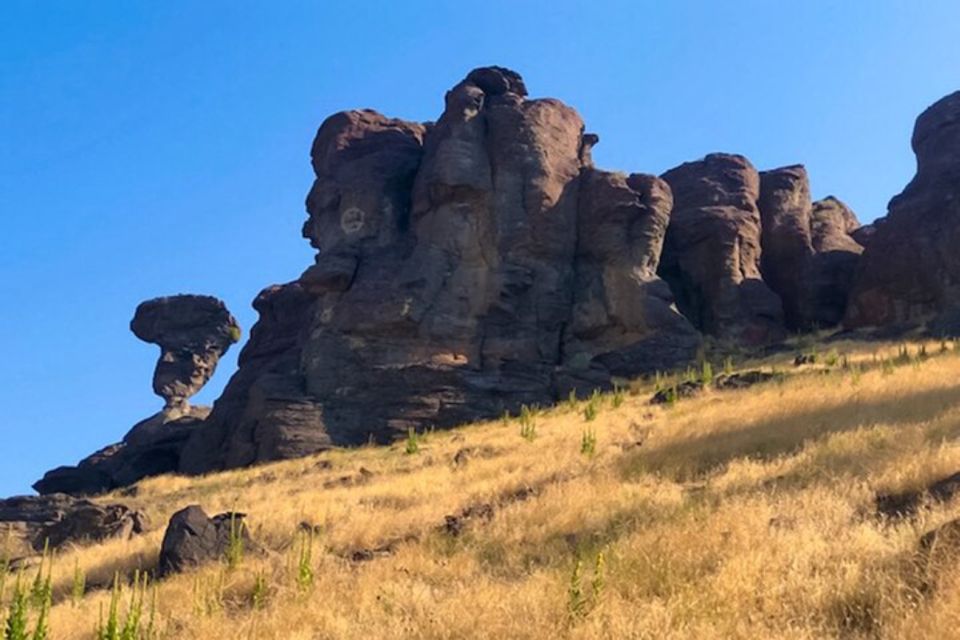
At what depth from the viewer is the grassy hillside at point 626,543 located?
20.2 feet

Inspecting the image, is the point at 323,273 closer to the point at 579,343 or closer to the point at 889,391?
the point at 579,343

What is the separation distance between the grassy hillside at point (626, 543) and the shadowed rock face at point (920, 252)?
22383mm

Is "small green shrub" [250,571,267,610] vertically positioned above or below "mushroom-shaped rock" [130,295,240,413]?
below

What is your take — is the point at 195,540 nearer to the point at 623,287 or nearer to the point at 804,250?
the point at 623,287

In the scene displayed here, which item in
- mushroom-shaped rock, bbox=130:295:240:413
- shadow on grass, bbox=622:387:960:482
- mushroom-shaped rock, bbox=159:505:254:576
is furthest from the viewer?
mushroom-shaped rock, bbox=130:295:240:413

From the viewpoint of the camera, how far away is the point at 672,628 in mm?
5828

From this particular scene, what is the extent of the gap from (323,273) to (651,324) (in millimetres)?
14610

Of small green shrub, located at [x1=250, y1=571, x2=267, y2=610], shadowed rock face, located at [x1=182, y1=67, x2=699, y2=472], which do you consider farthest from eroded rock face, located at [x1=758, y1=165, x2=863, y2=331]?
small green shrub, located at [x1=250, y1=571, x2=267, y2=610]

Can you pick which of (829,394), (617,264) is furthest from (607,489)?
(617,264)

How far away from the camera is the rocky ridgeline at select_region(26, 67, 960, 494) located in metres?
35.7

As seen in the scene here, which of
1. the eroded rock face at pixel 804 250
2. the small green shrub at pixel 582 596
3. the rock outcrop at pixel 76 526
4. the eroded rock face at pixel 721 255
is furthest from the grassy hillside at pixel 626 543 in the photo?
the eroded rock face at pixel 804 250

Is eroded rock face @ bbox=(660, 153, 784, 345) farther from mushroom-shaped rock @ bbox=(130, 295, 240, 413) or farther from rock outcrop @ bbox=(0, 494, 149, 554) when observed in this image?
rock outcrop @ bbox=(0, 494, 149, 554)

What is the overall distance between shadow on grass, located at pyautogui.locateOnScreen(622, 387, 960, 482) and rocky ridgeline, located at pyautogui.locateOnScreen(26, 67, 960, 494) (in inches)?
773

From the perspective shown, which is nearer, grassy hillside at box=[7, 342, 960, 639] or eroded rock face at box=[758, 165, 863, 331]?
grassy hillside at box=[7, 342, 960, 639]
